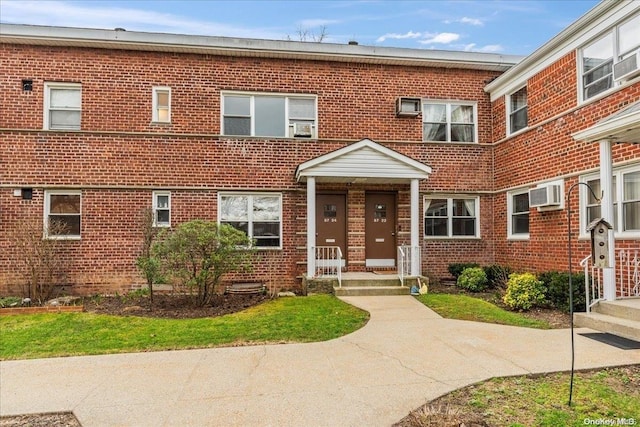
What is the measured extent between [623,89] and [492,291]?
5504 mm

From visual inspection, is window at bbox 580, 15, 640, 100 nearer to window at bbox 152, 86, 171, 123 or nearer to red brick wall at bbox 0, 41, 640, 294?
red brick wall at bbox 0, 41, 640, 294

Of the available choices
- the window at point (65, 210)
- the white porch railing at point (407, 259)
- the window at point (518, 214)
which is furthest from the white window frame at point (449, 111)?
the window at point (65, 210)

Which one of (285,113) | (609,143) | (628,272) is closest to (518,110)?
(609,143)

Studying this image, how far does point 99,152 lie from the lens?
10734mm

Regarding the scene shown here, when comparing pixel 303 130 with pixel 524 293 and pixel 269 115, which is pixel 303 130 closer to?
pixel 269 115

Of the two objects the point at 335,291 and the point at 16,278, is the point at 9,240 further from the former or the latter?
the point at 335,291

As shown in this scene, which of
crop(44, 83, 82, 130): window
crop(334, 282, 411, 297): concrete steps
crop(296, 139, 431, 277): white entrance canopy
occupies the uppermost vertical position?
crop(44, 83, 82, 130): window

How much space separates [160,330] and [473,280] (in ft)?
25.6

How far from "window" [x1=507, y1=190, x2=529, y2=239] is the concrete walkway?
16.1 feet

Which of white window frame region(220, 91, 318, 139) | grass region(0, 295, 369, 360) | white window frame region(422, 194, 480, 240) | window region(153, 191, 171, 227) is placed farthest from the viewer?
white window frame region(422, 194, 480, 240)

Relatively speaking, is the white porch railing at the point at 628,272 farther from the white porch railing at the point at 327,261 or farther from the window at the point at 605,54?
the white porch railing at the point at 327,261

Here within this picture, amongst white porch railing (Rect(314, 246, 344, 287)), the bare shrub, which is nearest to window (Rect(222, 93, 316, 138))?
white porch railing (Rect(314, 246, 344, 287))

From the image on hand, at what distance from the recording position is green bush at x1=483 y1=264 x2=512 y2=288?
10.7 m

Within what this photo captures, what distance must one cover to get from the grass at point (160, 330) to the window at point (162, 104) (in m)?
5.68
